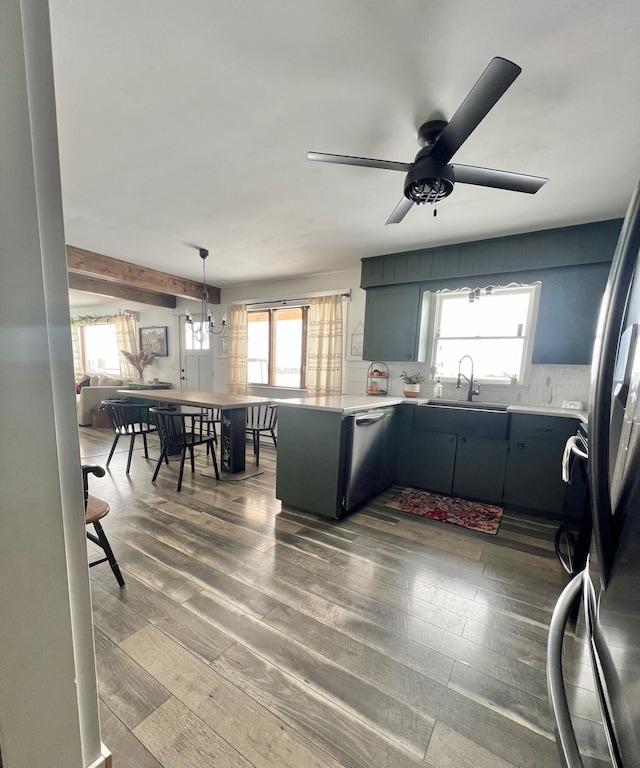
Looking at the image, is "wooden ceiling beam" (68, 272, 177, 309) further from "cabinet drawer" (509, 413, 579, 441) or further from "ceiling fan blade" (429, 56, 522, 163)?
"cabinet drawer" (509, 413, 579, 441)

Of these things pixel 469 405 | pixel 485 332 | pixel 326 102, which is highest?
pixel 326 102

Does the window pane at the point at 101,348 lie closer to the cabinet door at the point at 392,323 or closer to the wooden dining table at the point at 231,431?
the wooden dining table at the point at 231,431

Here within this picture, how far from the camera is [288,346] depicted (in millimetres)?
4844

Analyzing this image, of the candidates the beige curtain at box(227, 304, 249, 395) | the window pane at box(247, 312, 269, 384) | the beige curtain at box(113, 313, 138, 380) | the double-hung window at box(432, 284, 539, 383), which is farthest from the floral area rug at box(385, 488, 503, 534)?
the beige curtain at box(113, 313, 138, 380)

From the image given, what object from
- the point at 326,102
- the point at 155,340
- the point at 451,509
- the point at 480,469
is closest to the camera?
the point at 326,102

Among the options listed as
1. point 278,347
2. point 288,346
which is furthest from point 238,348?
point 288,346

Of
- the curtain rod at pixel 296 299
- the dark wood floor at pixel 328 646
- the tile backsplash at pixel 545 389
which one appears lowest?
the dark wood floor at pixel 328 646

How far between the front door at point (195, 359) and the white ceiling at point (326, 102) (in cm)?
309

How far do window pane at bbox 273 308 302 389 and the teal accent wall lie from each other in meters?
1.36

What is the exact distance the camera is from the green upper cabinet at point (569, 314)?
8.63 feet

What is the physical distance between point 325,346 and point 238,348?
5.50 feet

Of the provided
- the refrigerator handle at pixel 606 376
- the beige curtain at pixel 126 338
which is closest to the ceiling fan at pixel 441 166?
the refrigerator handle at pixel 606 376

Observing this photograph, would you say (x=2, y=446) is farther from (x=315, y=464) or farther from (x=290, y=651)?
(x=315, y=464)

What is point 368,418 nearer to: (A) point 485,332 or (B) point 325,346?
(A) point 485,332
